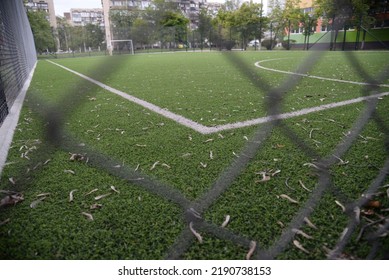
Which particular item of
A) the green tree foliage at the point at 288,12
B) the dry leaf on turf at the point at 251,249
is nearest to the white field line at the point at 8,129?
the dry leaf on turf at the point at 251,249

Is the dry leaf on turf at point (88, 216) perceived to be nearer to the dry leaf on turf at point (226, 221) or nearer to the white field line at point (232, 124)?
the dry leaf on turf at point (226, 221)

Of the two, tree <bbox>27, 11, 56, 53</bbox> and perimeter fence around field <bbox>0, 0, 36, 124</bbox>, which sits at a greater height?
tree <bbox>27, 11, 56, 53</bbox>

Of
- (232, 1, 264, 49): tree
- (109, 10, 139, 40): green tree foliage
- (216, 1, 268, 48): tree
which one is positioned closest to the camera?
(109, 10, 139, 40): green tree foliage

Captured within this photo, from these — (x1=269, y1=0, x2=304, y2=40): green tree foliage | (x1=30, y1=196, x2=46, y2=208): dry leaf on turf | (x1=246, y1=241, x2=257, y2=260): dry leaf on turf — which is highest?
(x1=269, y1=0, x2=304, y2=40): green tree foliage

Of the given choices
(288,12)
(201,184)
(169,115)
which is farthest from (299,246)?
(288,12)

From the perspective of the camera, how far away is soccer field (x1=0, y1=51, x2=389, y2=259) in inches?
39.6

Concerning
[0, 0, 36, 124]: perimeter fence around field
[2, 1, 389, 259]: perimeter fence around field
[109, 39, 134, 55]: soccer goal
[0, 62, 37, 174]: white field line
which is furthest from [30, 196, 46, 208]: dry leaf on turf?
[0, 0, 36, 124]: perimeter fence around field

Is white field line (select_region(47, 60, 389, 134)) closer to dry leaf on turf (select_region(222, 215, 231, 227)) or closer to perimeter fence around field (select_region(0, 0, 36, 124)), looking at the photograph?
perimeter fence around field (select_region(0, 0, 36, 124))

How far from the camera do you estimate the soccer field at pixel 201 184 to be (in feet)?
3.30

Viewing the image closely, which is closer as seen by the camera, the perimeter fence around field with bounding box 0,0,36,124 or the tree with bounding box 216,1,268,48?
the tree with bounding box 216,1,268,48

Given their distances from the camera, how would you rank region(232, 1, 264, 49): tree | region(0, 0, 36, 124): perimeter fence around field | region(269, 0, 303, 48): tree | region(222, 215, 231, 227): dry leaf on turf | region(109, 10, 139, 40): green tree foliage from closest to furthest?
region(222, 215, 231, 227): dry leaf on turf
region(109, 10, 139, 40): green tree foliage
region(232, 1, 264, 49): tree
region(0, 0, 36, 124): perimeter fence around field
region(269, 0, 303, 48): tree

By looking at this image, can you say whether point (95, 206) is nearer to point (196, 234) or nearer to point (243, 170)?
point (196, 234)
